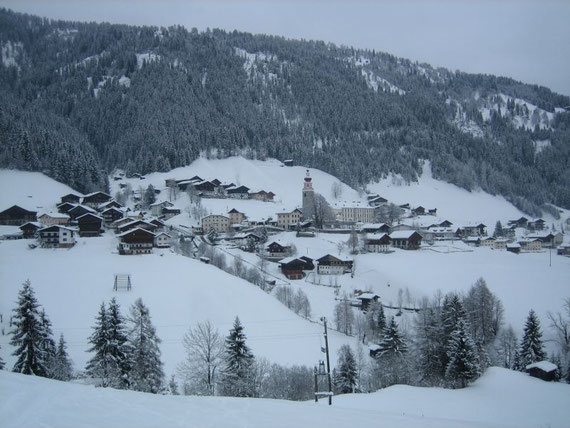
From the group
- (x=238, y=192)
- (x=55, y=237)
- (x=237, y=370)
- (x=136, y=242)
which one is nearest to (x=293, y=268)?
(x=136, y=242)

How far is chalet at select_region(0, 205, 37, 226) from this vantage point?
50875mm

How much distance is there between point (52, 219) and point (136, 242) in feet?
57.1

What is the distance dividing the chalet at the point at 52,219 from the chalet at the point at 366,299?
36893 millimetres

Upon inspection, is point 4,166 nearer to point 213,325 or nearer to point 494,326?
point 213,325

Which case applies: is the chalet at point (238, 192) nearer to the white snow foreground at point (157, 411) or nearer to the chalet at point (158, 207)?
the chalet at point (158, 207)

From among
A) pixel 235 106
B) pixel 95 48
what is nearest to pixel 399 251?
pixel 235 106

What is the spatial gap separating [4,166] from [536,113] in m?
171

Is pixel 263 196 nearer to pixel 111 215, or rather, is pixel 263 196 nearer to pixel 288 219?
pixel 288 219

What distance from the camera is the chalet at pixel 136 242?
136 ft

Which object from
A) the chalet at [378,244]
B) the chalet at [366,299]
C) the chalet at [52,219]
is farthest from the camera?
the chalet at [378,244]

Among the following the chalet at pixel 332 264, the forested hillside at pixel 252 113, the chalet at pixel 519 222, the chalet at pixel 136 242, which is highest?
the forested hillside at pixel 252 113

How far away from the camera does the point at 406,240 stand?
60.2 m

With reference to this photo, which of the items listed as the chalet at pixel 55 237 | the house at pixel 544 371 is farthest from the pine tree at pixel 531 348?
the chalet at pixel 55 237

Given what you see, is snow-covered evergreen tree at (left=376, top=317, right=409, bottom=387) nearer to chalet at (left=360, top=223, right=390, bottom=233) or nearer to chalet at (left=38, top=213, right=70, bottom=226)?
chalet at (left=360, top=223, right=390, bottom=233)
